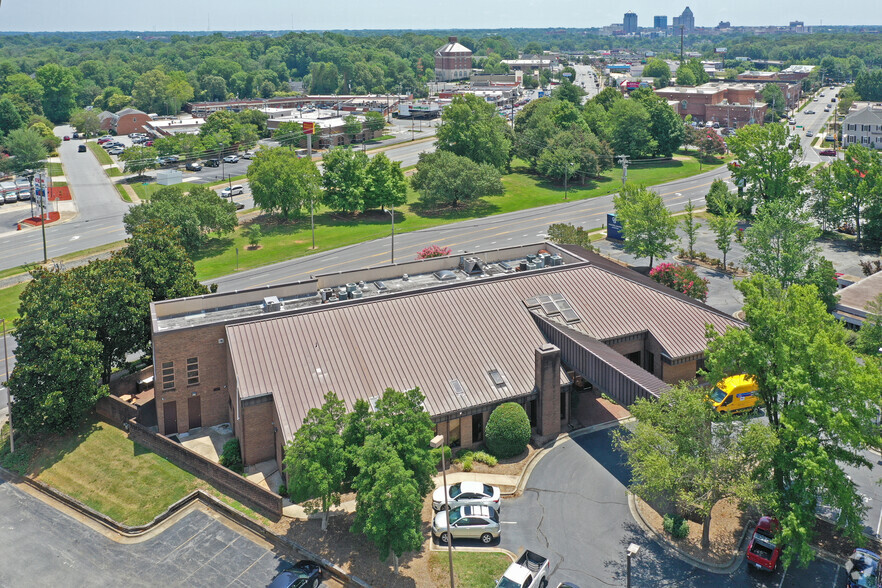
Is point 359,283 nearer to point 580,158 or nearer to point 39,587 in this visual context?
point 39,587

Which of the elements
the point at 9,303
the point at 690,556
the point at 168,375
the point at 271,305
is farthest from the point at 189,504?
the point at 9,303

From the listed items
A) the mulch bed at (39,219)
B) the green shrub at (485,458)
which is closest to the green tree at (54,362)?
the green shrub at (485,458)

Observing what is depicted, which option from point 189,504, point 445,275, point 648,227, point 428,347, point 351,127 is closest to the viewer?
point 189,504

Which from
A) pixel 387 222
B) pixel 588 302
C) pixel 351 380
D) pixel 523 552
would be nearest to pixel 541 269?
pixel 588 302

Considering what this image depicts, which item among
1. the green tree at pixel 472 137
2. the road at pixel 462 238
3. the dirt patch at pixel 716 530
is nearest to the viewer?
the dirt patch at pixel 716 530

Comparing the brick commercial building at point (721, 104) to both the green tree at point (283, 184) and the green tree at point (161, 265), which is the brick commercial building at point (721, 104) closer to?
the green tree at point (283, 184)

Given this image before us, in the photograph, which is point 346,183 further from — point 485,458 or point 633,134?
point 485,458
